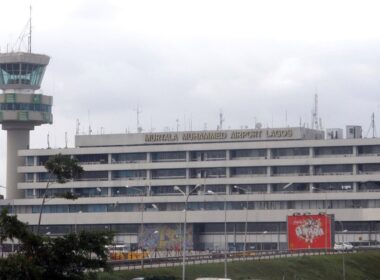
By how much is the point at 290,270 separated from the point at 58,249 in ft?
222

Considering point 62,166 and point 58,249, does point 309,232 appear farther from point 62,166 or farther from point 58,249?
point 58,249

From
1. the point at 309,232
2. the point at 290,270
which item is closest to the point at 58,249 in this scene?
the point at 290,270

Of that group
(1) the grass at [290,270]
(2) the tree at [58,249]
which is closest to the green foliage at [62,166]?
(2) the tree at [58,249]

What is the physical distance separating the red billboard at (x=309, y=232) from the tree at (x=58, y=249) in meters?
103

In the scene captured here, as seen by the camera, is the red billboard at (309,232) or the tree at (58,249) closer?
the tree at (58,249)

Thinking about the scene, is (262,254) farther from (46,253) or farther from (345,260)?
(46,253)

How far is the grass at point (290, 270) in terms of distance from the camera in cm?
12938

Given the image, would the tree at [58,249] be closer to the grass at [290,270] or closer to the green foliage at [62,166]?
the green foliage at [62,166]

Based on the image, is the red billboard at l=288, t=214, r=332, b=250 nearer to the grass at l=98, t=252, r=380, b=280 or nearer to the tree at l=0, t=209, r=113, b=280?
the grass at l=98, t=252, r=380, b=280

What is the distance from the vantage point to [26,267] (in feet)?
273

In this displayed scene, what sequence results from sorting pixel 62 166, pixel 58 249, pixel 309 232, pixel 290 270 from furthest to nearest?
pixel 309 232, pixel 290 270, pixel 62 166, pixel 58 249

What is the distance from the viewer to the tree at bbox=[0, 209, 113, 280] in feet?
285

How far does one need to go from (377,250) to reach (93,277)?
103 meters

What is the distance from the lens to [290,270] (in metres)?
150
